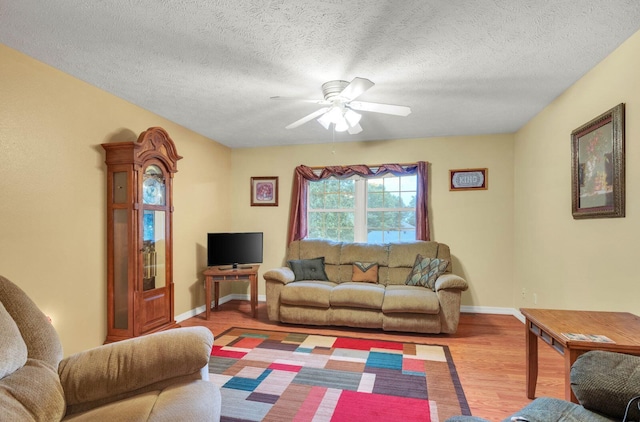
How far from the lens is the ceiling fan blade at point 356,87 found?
7.79ft

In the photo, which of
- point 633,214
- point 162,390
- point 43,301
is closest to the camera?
point 162,390

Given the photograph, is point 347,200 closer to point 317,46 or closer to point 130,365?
point 317,46

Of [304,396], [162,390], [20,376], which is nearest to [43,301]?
[20,376]

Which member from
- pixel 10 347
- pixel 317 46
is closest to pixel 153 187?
pixel 317 46

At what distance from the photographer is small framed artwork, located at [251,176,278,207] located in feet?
17.5

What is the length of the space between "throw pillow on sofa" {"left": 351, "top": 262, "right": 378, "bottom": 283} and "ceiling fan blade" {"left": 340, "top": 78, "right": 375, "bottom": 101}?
2.41 meters

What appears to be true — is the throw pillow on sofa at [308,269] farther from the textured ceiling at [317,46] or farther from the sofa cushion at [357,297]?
the textured ceiling at [317,46]

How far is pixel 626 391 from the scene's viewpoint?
1309mm

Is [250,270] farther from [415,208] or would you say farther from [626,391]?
[626,391]

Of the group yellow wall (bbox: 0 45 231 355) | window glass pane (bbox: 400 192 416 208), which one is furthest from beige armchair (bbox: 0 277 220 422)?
window glass pane (bbox: 400 192 416 208)

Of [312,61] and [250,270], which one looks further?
[250,270]

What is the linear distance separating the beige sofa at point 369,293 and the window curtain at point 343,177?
0.35m

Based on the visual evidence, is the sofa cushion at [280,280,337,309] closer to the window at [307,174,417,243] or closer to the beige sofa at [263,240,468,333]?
the beige sofa at [263,240,468,333]

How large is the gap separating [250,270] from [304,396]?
2277 millimetres
